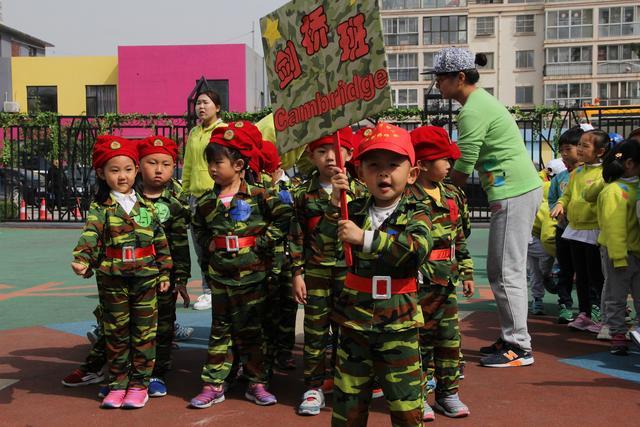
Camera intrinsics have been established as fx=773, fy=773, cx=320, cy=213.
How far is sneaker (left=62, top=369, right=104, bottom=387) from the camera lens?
5.16 meters

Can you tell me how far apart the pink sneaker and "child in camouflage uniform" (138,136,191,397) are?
0.39m

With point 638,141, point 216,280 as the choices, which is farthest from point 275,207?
point 638,141

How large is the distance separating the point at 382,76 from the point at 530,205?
99.3 inches

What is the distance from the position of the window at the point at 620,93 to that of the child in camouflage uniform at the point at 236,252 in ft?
159

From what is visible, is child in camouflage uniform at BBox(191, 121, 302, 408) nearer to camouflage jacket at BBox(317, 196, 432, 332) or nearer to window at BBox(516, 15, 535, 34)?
camouflage jacket at BBox(317, 196, 432, 332)

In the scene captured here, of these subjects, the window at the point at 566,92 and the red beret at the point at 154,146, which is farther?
the window at the point at 566,92

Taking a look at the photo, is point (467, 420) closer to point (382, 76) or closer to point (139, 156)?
point (382, 76)

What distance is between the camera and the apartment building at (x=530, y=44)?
49719 millimetres

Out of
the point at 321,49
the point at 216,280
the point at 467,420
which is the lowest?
the point at 467,420

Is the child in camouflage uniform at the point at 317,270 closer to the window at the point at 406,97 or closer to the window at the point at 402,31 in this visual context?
the window at the point at 406,97

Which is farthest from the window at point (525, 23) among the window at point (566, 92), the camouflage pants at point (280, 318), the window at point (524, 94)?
the camouflage pants at point (280, 318)

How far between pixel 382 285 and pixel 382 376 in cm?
42

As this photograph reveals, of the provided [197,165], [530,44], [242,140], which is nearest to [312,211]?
[242,140]

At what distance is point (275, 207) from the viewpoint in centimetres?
490
